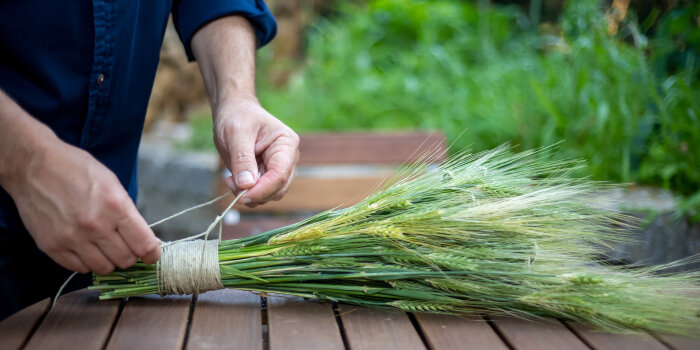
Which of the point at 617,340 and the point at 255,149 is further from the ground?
the point at 255,149

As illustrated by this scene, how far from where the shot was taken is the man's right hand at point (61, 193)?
101cm

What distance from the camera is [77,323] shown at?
1146mm

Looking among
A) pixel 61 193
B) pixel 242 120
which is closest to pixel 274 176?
pixel 242 120

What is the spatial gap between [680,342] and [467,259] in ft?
1.34

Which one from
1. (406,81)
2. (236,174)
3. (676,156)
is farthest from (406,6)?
(236,174)

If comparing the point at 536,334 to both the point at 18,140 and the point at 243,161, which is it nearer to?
the point at 243,161

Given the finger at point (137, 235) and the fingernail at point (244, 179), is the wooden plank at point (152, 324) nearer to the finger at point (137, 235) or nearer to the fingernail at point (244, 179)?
the finger at point (137, 235)

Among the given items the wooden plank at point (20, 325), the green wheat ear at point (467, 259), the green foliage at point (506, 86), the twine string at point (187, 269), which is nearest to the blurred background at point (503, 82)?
the green foliage at point (506, 86)

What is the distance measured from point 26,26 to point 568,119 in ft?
8.22

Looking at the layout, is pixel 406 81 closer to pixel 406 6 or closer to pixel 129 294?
pixel 406 6

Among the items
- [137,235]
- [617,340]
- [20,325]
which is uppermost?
[617,340]

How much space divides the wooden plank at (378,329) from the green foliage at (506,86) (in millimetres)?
711

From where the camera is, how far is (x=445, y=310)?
1185mm

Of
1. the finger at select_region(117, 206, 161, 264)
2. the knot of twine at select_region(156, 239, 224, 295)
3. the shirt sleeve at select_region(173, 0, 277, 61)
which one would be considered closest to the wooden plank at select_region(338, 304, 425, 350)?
the knot of twine at select_region(156, 239, 224, 295)
